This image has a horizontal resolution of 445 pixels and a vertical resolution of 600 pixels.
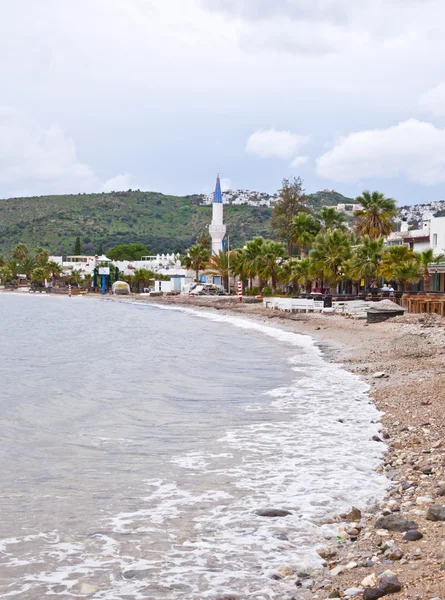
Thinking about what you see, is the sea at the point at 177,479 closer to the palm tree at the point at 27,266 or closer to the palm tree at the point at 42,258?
the palm tree at the point at 42,258

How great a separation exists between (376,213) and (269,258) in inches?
599

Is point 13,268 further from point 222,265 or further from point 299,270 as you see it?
point 299,270

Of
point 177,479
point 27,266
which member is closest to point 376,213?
point 177,479

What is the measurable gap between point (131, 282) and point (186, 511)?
420 ft

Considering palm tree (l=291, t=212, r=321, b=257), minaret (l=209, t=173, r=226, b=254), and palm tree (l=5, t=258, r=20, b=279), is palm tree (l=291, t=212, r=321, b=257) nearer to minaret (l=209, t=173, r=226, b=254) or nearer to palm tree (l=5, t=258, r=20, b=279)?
minaret (l=209, t=173, r=226, b=254)

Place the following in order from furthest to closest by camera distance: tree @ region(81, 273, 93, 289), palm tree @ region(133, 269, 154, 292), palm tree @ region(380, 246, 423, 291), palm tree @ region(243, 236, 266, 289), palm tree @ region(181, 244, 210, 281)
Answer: tree @ region(81, 273, 93, 289) < palm tree @ region(133, 269, 154, 292) < palm tree @ region(181, 244, 210, 281) < palm tree @ region(243, 236, 266, 289) < palm tree @ region(380, 246, 423, 291)

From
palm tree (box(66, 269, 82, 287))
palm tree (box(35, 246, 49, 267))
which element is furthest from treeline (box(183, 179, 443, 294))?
palm tree (box(35, 246, 49, 267))

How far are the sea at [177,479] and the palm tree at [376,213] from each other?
4364 centimetres

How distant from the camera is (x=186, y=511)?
25.0 feet

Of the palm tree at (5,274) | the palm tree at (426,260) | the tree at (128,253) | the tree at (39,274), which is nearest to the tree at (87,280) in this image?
the tree at (39,274)

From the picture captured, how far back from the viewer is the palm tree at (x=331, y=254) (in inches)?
2190

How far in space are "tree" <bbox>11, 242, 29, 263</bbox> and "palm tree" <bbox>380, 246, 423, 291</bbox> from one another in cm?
12980

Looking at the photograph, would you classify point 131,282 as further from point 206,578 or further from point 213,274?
point 206,578

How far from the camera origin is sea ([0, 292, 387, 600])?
599 cm
